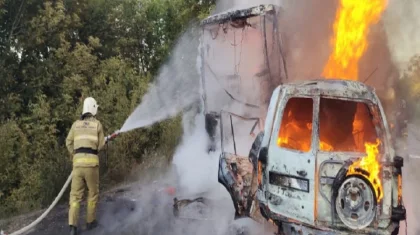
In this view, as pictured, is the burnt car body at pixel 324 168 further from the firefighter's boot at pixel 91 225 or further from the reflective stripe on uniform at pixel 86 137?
the firefighter's boot at pixel 91 225

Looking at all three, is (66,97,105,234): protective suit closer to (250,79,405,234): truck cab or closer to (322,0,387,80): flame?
(250,79,405,234): truck cab

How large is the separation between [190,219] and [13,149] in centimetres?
571

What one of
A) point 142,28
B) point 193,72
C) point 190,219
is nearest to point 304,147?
point 190,219

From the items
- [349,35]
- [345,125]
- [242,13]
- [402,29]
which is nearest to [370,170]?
[345,125]

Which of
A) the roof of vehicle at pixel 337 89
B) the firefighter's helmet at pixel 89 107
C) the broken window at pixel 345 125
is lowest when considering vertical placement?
the broken window at pixel 345 125

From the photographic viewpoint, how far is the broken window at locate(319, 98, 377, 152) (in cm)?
458

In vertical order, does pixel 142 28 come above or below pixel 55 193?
above

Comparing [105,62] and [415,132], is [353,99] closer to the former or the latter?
[105,62]

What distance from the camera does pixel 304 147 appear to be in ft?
15.3

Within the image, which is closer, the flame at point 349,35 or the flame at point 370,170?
the flame at point 370,170

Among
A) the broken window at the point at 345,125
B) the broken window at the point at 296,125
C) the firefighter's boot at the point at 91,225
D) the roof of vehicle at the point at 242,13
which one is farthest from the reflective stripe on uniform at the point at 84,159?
the roof of vehicle at the point at 242,13

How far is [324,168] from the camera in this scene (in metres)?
4.24

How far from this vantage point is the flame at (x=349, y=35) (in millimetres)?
7371

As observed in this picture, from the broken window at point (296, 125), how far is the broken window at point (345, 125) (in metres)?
0.18
